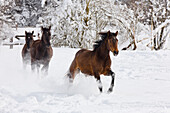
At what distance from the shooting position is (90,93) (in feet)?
17.5

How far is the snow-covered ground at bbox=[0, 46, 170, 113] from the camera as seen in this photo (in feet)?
13.3

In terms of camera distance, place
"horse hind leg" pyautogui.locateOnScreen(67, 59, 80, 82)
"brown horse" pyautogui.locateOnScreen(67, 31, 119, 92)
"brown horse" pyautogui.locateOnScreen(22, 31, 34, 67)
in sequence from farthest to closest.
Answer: "brown horse" pyautogui.locateOnScreen(22, 31, 34, 67) → "horse hind leg" pyautogui.locateOnScreen(67, 59, 80, 82) → "brown horse" pyautogui.locateOnScreen(67, 31, 119, 92)

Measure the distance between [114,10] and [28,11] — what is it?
23.8 metres

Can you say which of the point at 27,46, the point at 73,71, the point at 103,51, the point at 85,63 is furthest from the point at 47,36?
the point at 103,51

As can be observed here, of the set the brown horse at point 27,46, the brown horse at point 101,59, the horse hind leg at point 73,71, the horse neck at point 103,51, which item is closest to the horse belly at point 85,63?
the brown horse at point 101,59

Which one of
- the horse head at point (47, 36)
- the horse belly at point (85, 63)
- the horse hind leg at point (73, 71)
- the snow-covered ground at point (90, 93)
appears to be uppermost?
the horse head at point (47, 36)

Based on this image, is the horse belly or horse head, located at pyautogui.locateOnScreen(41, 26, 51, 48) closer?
the horse belly

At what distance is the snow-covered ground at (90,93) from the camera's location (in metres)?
4.04

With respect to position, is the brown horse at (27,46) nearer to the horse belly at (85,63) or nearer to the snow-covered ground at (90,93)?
A: the snow-covered ground at (90,93)

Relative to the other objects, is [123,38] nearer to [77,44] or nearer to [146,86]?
[77,44]

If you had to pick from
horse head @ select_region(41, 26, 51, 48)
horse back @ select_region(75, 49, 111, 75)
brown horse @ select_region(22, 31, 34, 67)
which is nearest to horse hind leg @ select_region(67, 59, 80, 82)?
horse back @ select_region(75, 49, 111, 75)

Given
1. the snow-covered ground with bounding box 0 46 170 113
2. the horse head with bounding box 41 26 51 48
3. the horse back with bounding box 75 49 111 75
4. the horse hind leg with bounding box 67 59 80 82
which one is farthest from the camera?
the horse head with bounding box 41 26 51 48

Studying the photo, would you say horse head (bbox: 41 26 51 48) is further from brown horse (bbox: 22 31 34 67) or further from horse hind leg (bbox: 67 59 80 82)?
brown horse (bbox: 22 31 34 67)

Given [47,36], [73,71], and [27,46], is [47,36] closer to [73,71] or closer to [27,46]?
[73,71]
